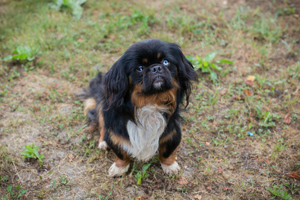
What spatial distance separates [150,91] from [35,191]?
5.41ft

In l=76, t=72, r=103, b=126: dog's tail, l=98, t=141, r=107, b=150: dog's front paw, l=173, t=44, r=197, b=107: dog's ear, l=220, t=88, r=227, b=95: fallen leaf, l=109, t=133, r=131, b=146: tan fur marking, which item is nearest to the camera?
l=173, t=44, r=197, b=107: dog's ear

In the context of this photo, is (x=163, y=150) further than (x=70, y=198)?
Yes

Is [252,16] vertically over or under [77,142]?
Answer: over

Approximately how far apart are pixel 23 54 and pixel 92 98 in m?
1.66

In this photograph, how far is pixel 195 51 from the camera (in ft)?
15.1

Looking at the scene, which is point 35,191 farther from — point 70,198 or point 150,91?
point 150,91

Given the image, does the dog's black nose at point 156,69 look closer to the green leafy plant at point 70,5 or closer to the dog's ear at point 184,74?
the dog's ear at point 184,74

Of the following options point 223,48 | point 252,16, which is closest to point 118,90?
point 223,48

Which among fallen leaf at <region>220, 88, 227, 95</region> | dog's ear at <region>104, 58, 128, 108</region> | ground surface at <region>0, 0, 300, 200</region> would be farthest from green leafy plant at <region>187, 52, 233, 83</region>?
dog's ear at <region>104, 58, 128, 108</region>

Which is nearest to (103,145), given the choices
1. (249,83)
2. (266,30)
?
(249,83)

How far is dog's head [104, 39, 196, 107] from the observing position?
227 cm

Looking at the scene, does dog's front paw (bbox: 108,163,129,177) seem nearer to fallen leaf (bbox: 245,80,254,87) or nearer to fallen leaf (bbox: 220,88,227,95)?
fallen leaf (bbox: 220,88,227,95)

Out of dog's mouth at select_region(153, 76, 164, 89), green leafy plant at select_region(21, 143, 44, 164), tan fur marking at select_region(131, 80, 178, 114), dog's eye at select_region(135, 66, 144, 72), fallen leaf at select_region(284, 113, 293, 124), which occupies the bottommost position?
fallen leaf at select_region(284, 113, 293, 124)

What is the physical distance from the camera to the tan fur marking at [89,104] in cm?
346
